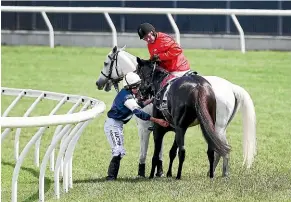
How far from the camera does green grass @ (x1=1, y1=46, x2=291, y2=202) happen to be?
820 centimetres

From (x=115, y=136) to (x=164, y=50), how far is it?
0.97m

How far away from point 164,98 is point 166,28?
11.6 m

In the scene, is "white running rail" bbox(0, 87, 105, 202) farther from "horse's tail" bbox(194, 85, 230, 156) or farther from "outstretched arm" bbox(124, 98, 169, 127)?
"horse's tail" bbox(194, 85, 230, 156)

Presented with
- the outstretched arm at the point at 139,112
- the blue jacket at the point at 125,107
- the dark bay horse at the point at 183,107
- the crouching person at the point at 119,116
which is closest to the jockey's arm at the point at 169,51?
the dark bay horse at the point at 183,107

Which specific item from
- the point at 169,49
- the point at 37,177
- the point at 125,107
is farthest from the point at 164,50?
the point at 37,177

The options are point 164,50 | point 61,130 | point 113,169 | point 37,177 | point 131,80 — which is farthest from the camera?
point 37,177

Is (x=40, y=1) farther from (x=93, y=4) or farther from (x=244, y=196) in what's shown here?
(x=244, y=196)

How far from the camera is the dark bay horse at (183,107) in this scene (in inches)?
338

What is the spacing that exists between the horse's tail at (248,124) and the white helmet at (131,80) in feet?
3.06

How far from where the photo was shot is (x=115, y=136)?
9.23 metres

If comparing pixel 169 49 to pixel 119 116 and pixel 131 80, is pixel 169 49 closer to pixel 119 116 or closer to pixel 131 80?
pixel 131 80

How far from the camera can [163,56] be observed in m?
9.41

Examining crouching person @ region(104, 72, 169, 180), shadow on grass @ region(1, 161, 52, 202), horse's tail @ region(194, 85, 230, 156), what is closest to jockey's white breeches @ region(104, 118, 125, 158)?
crouching person @ region(104, 72, 169, 180)

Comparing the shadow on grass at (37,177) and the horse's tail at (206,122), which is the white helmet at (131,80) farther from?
the shadow on grass at (37,177)
